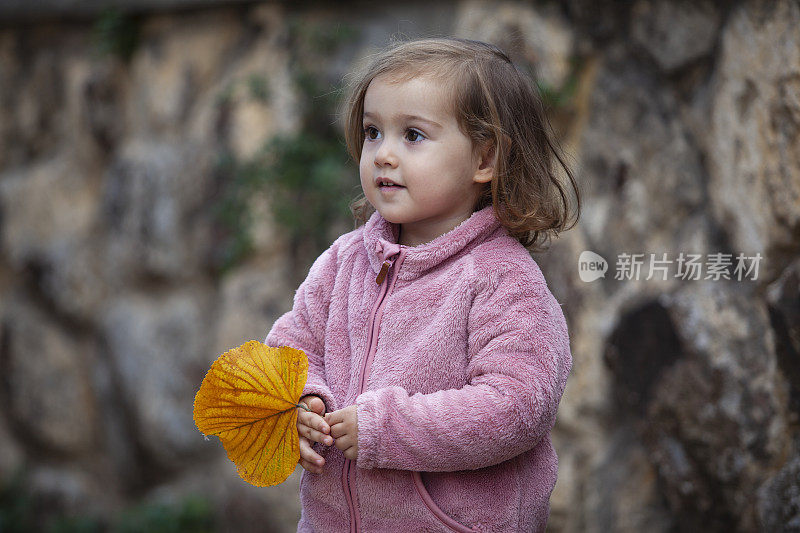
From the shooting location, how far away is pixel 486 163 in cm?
165

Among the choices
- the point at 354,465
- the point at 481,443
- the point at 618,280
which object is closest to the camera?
the point at 481,443

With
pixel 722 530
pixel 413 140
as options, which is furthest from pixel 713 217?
pixel 413 140

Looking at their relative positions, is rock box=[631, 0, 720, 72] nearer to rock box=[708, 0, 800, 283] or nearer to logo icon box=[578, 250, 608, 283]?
rock box=[708, 0, 800, 283]

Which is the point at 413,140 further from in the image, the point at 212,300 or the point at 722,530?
the point at 212,300

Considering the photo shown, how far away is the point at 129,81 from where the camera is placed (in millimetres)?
3785

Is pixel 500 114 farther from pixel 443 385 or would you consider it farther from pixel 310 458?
pixel 310 458

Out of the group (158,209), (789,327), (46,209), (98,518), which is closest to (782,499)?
(789,327)

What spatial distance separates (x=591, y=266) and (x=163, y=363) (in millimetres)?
1933

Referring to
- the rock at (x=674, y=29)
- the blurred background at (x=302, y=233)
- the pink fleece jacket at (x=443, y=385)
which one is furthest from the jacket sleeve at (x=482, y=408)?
the rock at (x=674, y=29)

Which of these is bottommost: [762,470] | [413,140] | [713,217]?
[762,470]

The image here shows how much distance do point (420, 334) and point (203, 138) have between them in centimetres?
224

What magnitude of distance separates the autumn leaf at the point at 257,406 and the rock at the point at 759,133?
1.35 m

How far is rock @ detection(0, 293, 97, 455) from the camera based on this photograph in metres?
3.88

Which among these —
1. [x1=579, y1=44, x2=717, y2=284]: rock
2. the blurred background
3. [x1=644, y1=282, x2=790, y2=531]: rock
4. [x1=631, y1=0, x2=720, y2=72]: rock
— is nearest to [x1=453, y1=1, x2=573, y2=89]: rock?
the blurred background
